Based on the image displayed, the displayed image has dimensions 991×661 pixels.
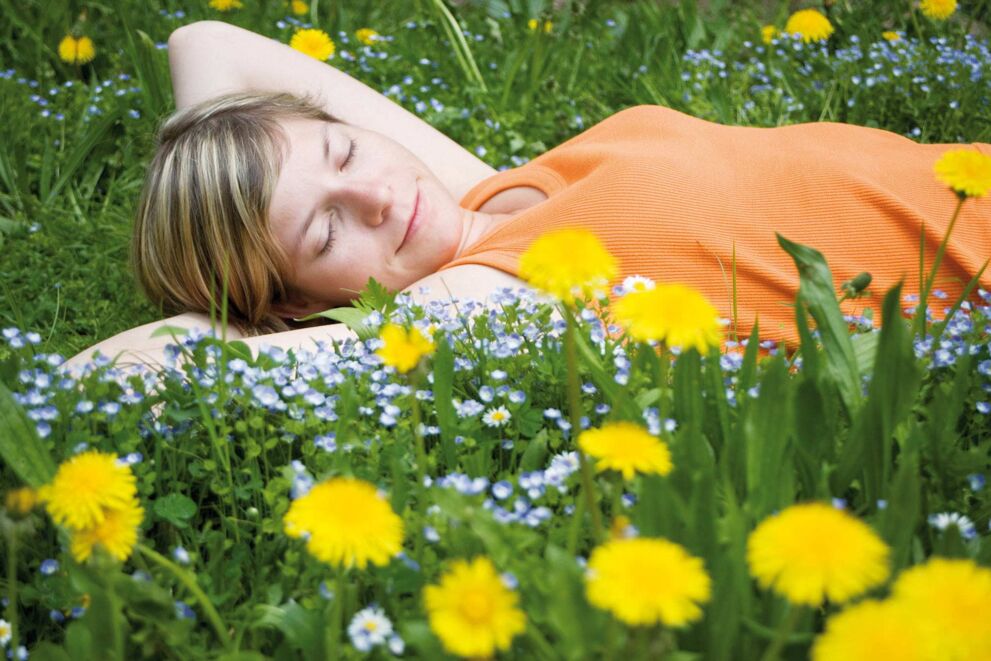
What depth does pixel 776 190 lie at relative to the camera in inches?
89.6

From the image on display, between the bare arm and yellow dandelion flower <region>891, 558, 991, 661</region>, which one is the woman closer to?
the bare arm

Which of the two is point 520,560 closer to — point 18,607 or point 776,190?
point 18,607

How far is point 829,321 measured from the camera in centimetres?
143

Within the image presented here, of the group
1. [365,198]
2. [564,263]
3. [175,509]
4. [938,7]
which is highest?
[938,7]

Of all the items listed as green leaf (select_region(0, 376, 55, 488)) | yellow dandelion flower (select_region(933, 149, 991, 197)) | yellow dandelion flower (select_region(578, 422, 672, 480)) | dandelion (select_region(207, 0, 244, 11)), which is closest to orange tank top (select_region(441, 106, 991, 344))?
yellow dandelion flower (select_region(933, 149, 991, 197))

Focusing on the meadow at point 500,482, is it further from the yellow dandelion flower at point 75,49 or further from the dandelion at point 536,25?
the dandelion at point 536,25

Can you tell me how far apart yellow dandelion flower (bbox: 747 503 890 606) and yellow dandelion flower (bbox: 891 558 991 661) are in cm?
3

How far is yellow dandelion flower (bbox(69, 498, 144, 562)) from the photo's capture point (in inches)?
40.1

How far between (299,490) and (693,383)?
54 cm

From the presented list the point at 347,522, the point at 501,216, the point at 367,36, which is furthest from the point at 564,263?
the point at 367,36

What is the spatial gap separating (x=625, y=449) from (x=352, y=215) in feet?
4.70

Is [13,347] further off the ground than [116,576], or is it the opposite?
[116,576]

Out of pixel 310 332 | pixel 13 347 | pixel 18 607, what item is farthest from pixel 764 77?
pixel 18 607

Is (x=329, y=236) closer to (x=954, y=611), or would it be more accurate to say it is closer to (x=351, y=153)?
(x=351, y=153)
